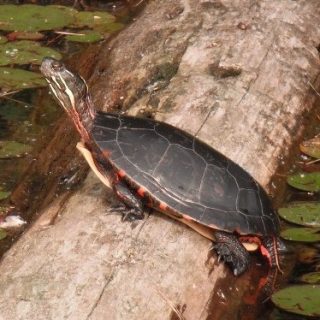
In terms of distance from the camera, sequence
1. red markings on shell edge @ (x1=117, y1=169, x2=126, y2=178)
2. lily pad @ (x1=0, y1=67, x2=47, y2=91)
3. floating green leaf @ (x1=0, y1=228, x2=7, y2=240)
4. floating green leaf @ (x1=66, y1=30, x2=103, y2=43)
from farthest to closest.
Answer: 1. floating green leaf @ (x1=66, y1=30, x2=103, y2=43)
2. lily pad @ (x1=0, y1=67, x2=47, y2=91)
3. floating green leaf @ (x1=0, y1=228, x2=7, y2=240)
4. red markings on shell edge @ (x1=117, y1=169, x2=126, y2=178)

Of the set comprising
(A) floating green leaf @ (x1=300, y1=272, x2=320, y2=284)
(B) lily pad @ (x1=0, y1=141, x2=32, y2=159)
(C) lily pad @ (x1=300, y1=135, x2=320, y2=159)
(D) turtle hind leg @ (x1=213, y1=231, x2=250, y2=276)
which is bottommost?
(B) lily pad @ (x1=0, y1=141, x2=32, y2=159)

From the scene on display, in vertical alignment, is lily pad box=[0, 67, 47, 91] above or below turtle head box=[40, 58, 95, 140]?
below

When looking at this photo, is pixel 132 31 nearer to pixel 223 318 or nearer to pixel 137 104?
pixel 137 104

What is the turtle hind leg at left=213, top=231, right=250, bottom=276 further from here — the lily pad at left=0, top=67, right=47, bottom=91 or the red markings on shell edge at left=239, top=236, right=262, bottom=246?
the lily pad at left=0, top=67, right=47, bottom=91

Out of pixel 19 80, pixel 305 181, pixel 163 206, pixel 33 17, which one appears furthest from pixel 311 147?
pixel 33 17

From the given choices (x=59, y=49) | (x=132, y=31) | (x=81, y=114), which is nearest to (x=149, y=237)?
(x=81, y=114)

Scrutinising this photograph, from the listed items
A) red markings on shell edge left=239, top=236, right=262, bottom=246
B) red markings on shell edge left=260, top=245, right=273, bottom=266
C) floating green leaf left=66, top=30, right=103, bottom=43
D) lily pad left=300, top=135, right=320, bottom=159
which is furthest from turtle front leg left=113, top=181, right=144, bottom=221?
floating green leaf left=66, top=30, right=103, bottom=43

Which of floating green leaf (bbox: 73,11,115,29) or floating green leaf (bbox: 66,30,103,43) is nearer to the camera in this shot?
floating green leaf (bbox: 66,30,103,43)
